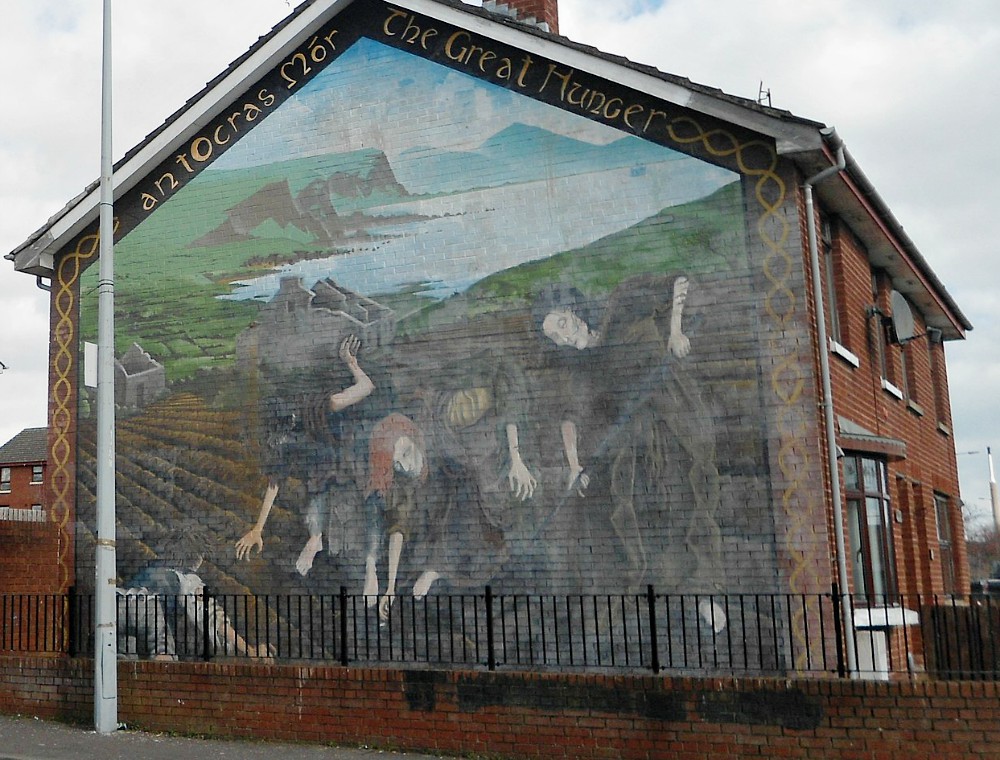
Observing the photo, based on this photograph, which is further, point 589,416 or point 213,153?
point 213,153

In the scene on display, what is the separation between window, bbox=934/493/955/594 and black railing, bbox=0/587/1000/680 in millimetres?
5103

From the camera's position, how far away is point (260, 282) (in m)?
15.3

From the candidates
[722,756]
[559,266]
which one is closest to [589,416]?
[559,266]

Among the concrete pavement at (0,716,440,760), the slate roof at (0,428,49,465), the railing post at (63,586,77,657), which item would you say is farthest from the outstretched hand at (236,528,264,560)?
the slate roof at (0,428,49,465)

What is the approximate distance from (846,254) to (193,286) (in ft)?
30.1

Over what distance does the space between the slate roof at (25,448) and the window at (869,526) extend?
59184 mm

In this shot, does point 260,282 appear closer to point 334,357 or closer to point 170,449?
point 334,357

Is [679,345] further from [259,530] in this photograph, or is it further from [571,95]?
[259,530]

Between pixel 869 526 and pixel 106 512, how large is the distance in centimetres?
910

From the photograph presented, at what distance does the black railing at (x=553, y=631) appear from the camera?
10984mm

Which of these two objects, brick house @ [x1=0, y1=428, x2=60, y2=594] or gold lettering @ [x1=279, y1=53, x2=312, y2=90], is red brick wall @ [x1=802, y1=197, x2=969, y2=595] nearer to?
gold lettering @ [x1=279, y1=53, x2=312, y2=90]

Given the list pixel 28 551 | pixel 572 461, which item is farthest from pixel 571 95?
pixel 28 551

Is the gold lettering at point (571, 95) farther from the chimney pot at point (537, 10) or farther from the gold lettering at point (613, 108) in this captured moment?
the chimney pot at point (537, 10)

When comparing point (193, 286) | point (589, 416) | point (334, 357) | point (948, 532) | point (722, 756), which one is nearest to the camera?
point (722, 756)
